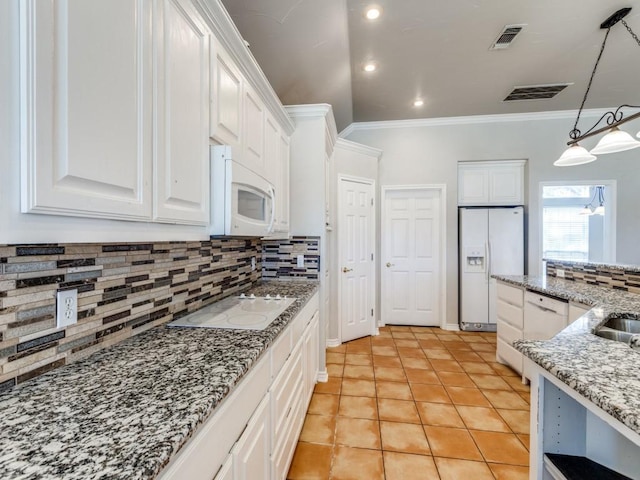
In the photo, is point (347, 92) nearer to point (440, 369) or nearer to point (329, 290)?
point (329, 290)

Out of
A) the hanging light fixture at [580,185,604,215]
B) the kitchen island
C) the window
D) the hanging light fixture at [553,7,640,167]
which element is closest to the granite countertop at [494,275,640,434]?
the kitchen island

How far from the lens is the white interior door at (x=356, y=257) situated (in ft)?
11.7

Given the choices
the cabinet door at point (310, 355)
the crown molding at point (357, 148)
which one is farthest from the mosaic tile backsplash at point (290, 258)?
the crown molding at point (357, 148)

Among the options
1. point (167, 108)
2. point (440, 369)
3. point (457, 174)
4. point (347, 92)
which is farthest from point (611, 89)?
point (167, 108)

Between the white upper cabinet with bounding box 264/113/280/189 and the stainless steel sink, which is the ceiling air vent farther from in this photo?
the stainless steel sink

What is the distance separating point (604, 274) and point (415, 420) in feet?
6.44

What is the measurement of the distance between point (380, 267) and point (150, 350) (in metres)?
3.56

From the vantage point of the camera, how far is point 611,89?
346cm

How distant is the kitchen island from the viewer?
0.86 m

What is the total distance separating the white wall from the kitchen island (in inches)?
126

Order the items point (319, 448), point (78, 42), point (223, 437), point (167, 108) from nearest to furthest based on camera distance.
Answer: point (78, 42) < point (223, 437) < point (167, 108) < point (319, 448)

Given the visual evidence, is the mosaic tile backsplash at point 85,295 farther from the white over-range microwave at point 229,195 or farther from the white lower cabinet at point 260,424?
the white lower cabinet at point 260,424

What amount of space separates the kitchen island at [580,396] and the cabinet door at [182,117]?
4.47ft

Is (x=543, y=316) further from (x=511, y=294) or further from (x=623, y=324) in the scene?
(x=623, y=324)
